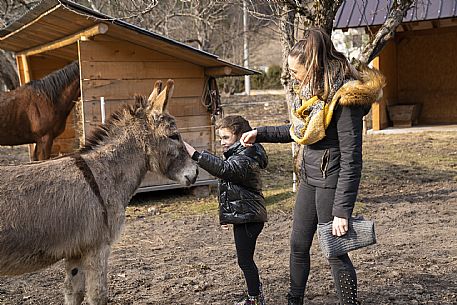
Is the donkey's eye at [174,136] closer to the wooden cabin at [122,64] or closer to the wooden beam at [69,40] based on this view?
the wooden cabin at [122,64]

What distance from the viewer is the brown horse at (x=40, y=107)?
8695 mm

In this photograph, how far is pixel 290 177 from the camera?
1009 centimetres

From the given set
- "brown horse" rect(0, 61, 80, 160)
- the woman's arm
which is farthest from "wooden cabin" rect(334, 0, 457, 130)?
the woman's arm

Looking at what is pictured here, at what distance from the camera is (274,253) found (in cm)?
587

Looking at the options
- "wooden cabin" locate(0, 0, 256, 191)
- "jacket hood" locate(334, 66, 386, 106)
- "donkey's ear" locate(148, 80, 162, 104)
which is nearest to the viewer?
"jacket hood" locate(334, 66, 386, 106)

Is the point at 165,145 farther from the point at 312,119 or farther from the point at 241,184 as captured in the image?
the point at 312,119

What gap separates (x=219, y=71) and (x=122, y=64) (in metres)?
1.50

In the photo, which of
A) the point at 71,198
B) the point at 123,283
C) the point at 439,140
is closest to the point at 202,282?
the point at 123,283

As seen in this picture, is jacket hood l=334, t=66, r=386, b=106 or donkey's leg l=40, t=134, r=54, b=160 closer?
jacket hood l=334, t=66, r=386, b=106

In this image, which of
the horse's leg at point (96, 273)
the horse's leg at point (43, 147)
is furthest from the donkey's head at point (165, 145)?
the horse's leg at point (43, 147)

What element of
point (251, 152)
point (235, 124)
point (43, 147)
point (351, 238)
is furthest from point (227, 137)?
point (43, 147)

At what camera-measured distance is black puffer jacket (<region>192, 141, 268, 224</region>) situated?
12.9 ft

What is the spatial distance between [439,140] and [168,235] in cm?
958

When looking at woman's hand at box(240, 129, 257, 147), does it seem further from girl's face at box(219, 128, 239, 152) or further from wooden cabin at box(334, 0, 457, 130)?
wooden cabin at box(334, 0, 457, 130)
